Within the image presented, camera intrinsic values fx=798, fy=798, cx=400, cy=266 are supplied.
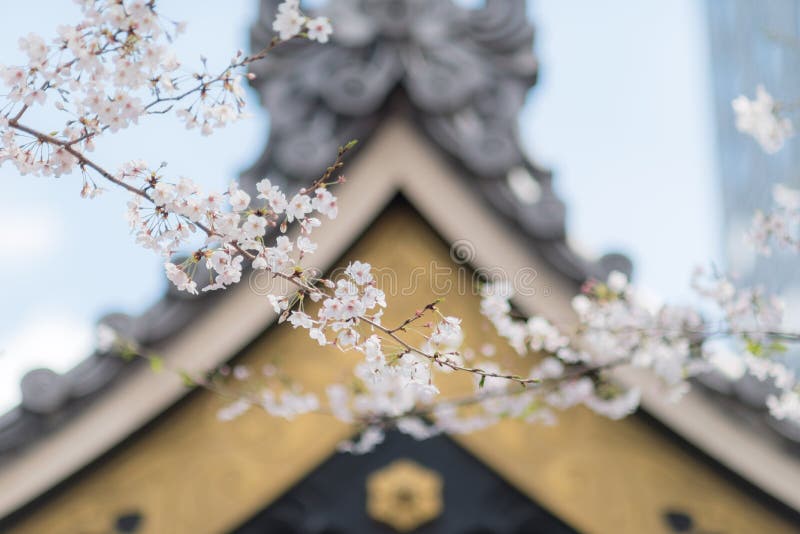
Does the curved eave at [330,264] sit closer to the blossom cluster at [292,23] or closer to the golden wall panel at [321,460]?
the golden wall panel at [321,460]

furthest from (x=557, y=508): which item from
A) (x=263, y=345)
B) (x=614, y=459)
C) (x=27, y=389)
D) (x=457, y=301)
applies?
(x=27, y=389)

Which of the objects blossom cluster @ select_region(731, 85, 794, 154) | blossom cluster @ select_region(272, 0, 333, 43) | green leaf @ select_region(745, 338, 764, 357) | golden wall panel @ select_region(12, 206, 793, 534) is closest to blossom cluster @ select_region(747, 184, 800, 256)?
blossom cluster @ select_region(731, 85, 794, 154)

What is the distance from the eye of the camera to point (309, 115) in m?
3.69

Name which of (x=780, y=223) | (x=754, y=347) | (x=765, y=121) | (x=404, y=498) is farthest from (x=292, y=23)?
(x=780, y=223)

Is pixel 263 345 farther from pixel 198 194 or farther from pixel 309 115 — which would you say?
pixel 198 194

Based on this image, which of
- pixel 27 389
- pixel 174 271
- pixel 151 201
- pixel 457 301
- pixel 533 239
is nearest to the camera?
pixel 151 201

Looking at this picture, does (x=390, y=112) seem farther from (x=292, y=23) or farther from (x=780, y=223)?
(x=292, y=23)

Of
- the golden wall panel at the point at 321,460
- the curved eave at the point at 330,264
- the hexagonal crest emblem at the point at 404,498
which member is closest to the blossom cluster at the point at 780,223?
the curved eave at the point at 330,264

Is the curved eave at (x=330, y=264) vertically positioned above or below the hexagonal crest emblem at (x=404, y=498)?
above

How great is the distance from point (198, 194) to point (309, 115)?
6.71 ft

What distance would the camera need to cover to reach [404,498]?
3516 mm

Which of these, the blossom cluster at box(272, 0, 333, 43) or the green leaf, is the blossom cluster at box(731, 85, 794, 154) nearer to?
the green leaf

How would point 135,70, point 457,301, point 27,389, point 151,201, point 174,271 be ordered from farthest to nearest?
point 457,301 < point 27,389 < point 174,271 < point 151,201 < point 135,70

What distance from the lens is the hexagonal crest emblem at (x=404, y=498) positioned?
11.5ft
